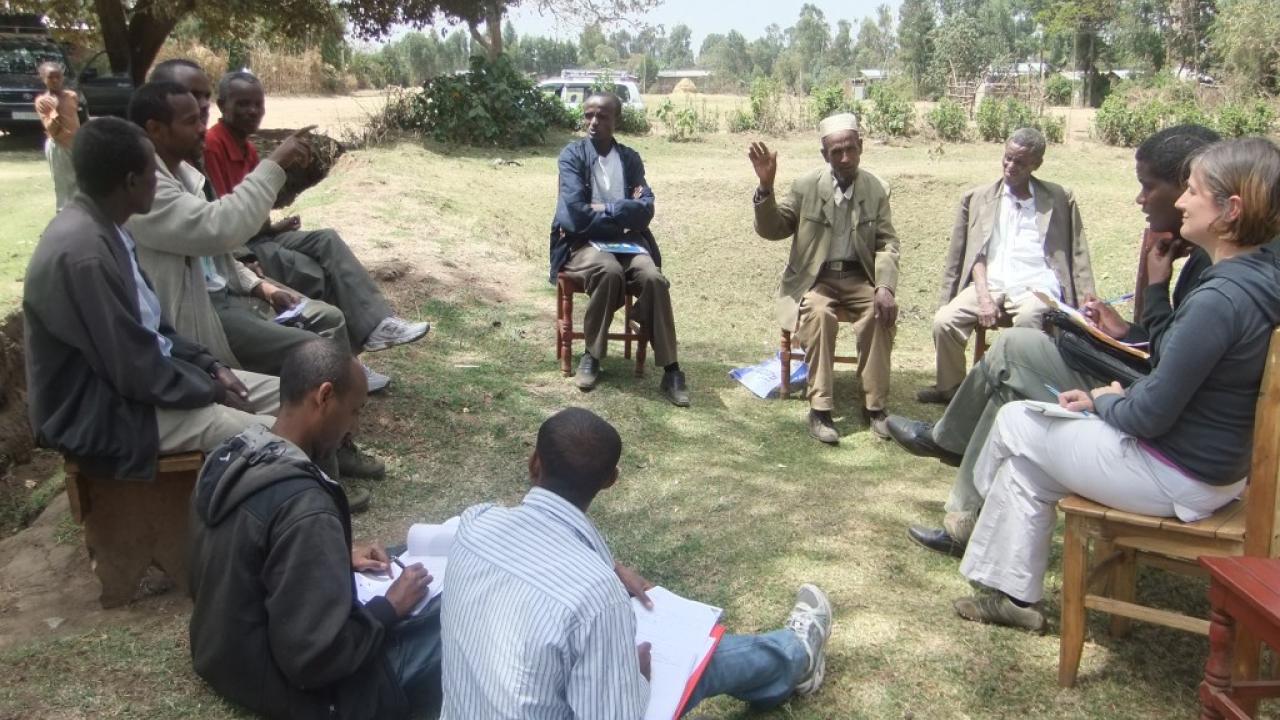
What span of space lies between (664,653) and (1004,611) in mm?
1396

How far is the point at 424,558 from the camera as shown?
113 inches

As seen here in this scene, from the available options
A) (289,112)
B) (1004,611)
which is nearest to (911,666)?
(1004,611)

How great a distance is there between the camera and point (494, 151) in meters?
16.5

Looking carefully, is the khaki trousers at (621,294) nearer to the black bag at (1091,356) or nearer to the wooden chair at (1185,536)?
the black bag at (1091,356)

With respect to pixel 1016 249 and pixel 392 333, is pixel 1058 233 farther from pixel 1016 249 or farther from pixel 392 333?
pixel 392 333

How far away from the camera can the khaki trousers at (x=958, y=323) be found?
18.7 ft

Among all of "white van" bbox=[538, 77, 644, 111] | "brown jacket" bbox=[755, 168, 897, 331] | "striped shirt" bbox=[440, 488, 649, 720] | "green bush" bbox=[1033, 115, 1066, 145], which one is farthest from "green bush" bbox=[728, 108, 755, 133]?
"striped shirt" bbox=[440, 488, 649, 720]

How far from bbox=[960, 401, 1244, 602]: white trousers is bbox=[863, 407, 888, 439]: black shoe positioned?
→ 79.0 inches

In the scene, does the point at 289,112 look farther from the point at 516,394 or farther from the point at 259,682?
the point at 259,682

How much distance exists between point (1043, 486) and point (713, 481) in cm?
185

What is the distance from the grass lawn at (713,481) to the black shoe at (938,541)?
0.05 metres

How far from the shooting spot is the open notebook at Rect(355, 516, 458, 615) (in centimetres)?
274

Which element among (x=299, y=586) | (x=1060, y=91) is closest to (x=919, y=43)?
(x=1060, y=91)

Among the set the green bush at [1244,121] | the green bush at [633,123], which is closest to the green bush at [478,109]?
the green bush at [633,123]
